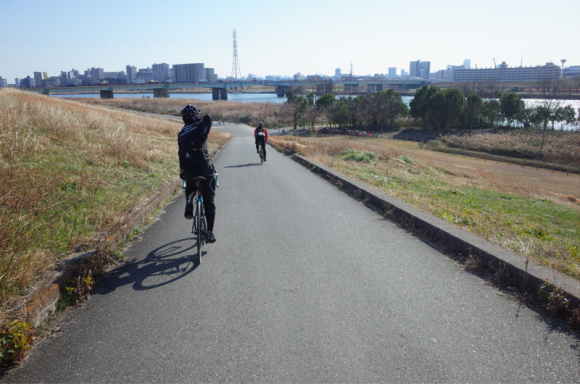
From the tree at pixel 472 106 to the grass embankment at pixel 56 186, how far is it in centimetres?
6536

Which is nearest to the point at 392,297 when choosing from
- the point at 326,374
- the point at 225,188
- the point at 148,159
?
the point at 326,374

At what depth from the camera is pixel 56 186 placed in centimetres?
661

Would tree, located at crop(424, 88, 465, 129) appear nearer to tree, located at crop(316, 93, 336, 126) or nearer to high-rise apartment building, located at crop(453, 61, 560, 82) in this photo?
tree, located at crop(316, 93, 336, 126)

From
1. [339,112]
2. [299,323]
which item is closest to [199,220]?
[299,323]

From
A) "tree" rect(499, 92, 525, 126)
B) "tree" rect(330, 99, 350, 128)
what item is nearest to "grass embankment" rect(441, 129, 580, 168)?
"tree" rect(499, 92, 525, 126)

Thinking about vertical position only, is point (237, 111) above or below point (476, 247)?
above

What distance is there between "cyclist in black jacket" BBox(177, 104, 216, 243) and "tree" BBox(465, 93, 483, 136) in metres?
68.5

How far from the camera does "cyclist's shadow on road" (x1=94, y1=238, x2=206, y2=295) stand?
14.2ft

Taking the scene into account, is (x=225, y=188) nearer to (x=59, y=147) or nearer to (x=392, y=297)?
(x=59, y=147)

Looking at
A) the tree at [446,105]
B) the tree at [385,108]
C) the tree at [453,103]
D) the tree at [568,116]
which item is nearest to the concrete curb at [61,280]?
the tree at [385,108]

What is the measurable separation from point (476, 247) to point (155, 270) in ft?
13.7

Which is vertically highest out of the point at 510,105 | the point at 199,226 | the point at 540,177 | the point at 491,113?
the point at 510,105

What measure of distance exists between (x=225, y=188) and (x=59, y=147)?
4365 mm

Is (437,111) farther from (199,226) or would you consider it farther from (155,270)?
(155,270)
